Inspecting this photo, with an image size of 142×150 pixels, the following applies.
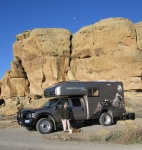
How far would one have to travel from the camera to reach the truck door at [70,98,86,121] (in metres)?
18.4

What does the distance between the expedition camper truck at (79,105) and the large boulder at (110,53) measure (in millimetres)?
26813

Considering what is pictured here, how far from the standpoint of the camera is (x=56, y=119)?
17.6 meters

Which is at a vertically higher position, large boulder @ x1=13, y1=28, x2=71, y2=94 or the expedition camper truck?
large boulder @ x1=13, y1=28, x2=71, y2=94

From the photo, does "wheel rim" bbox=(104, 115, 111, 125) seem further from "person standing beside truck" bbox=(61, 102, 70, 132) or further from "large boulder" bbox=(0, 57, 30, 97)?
"large boulder" bbox=(0, 57, 30, 97)

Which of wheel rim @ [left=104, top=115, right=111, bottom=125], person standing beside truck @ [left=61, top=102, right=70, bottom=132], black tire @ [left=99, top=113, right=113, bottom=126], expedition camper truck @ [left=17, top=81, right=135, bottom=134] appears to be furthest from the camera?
wheel rim @ [left=104, top=115, right=111, bottom=125]

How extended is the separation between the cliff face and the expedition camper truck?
27.4 m

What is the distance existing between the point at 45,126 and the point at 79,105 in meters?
2.70

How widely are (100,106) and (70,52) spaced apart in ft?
121

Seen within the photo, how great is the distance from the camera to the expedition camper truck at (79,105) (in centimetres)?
1730

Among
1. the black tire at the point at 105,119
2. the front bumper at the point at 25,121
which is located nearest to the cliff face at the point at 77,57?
the black tire at the point at 105,119

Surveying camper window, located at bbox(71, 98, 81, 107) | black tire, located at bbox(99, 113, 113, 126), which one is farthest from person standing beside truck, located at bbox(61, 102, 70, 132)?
black tire, located at bbox(99, 113, 113, 126)

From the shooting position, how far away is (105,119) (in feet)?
65.3

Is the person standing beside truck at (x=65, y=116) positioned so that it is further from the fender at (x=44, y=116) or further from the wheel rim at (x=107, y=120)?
the wheel rim at (x=107, y=120)

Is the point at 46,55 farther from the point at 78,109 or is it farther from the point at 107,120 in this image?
the point at 78,109
